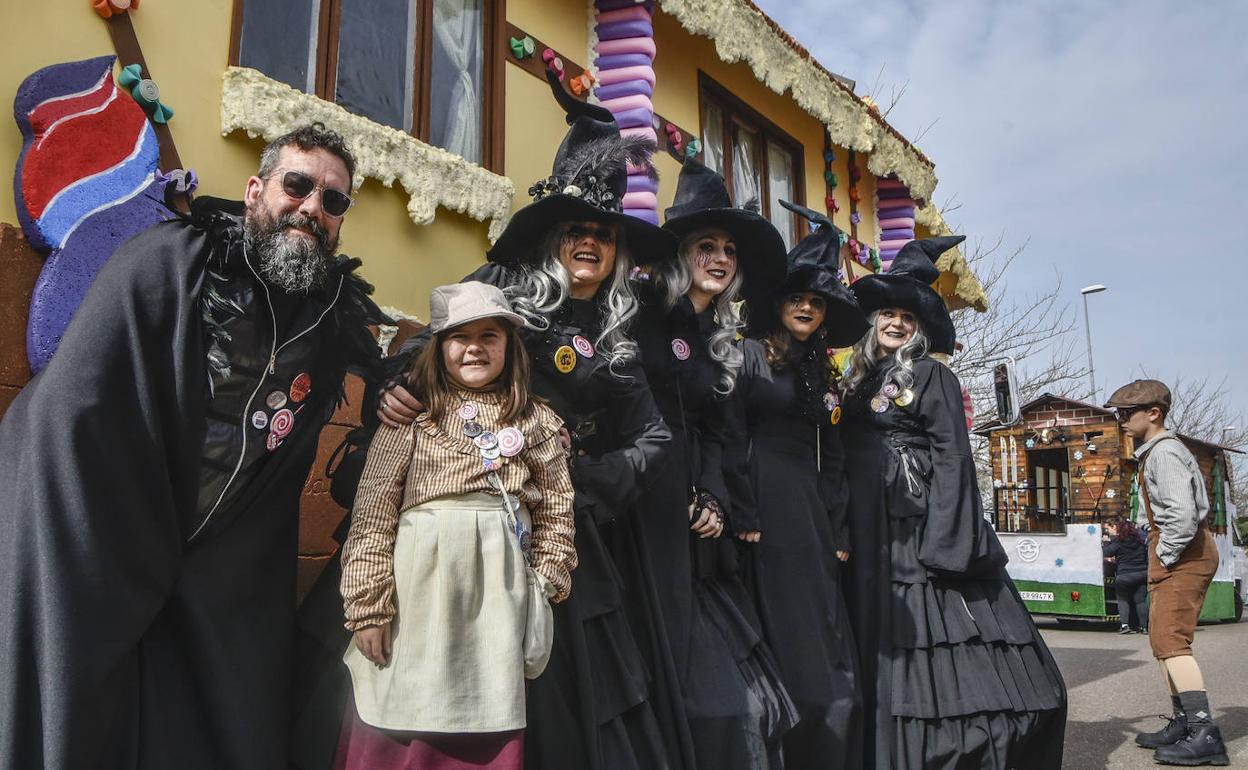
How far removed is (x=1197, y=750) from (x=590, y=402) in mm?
4466

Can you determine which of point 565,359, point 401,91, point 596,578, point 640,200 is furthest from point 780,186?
point 596,578

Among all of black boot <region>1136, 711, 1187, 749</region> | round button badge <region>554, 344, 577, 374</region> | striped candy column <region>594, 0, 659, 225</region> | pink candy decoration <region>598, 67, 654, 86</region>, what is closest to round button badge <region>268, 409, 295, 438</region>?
round button badge <region>554, 344, 577, 374</region>

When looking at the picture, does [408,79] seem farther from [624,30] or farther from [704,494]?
[704,494]

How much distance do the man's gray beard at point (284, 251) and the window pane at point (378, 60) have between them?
159 centimetres

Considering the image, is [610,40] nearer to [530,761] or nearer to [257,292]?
[257,292]

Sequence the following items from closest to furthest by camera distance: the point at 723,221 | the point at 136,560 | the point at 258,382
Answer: the point at 136,560 < the point at 258,382 < the point at 723,221

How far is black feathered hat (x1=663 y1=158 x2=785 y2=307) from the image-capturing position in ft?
13.4

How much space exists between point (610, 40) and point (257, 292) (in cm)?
342

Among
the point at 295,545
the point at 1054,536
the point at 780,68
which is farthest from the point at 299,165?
the point at 1054,536

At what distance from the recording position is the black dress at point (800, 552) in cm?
393

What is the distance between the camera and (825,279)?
4.48m

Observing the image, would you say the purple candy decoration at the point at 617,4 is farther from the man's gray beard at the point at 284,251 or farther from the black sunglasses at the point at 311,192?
the man's gray beard at the point at 284,251

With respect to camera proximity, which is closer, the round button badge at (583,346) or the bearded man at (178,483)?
the bearded man at (178,483)

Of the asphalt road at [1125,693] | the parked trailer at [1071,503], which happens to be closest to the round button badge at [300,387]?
the asphalt road at [1125,693]
